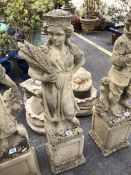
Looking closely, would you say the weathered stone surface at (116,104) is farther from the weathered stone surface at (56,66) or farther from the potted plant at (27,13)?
the potted plant at (27,13)

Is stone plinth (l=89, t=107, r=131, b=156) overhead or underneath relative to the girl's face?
underneath

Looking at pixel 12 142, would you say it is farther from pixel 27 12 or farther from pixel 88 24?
pixel 88 24

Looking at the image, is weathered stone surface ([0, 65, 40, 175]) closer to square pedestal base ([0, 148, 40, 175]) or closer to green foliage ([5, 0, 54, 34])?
square pedestal base ([0, 148, 40, 175])

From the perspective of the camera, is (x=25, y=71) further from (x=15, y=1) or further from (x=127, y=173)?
(x=127, y=173)

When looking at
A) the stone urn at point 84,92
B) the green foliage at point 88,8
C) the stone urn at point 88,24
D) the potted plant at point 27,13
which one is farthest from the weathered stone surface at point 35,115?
the green foliage at point 88,8

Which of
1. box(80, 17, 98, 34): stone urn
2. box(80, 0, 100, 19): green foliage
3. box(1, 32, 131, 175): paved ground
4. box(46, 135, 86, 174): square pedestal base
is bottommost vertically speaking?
box(1, 32, 131, 175): paved ground

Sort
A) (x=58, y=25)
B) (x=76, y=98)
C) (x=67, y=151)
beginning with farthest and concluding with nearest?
(x=76, y=98)
(x=67, y=151)
(x=58, y=25)

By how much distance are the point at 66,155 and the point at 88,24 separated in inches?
190

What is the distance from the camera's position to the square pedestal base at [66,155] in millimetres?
2492

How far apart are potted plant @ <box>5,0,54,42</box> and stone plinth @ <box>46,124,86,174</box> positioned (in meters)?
2.11

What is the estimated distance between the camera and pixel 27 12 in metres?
3.49

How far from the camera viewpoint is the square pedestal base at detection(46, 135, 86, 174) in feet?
8.18

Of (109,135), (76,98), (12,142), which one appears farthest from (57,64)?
(76,98)

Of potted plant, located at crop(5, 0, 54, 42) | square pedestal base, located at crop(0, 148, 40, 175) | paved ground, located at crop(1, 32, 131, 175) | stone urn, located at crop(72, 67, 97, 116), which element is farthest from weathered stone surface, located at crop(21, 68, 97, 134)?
potted plant, located at crop(5, 0, 54, 42)
